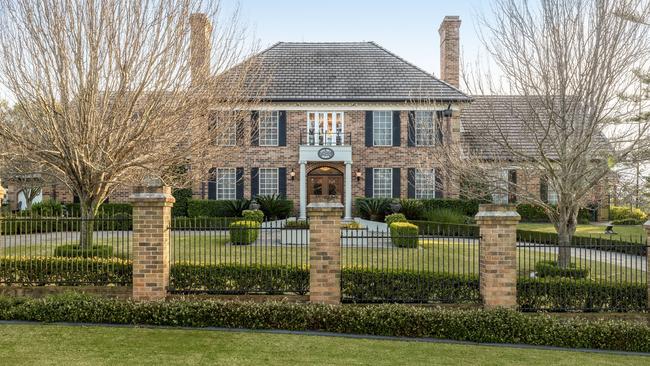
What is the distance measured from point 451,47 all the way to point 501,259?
19.5 m

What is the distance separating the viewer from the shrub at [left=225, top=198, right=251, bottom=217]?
71.7 ft

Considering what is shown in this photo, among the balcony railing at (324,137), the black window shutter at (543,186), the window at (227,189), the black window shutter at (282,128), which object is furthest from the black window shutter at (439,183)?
the window at (227,189)

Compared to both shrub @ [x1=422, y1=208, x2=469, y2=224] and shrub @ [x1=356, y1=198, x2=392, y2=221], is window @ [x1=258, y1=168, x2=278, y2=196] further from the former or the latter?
shrub @ [x1=422, y1=208, x2=469, y2=224]

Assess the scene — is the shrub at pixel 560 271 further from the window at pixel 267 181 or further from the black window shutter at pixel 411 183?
Answer: the window at pixel 267 181

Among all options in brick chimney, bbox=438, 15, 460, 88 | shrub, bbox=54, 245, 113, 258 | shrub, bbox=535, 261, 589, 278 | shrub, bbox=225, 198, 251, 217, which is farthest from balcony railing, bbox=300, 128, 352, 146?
shrub, bbox=535, 261, 589, 278

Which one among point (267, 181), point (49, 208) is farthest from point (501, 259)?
point (49, 208)

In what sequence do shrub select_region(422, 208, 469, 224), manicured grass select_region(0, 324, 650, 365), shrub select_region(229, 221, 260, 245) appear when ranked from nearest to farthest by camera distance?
1. manicured grass select_region(0, 324, 650, 365)
2. shrub select_region(229, 221, 260, 245)
3. shrub select_region(422, 208, 469, 224)

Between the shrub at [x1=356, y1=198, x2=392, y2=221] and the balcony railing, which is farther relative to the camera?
the balcony railing

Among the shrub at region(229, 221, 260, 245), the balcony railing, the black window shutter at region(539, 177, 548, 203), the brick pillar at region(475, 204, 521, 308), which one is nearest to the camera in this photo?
the brick pillar at region(475, 204, 521, 308)

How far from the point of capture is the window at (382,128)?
22812 mm

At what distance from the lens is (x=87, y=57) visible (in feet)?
29.5

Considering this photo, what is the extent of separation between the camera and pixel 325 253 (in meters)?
7.80

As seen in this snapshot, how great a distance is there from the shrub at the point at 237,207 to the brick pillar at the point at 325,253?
47.4ft

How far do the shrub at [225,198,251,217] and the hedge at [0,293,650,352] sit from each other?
14.2 meters
